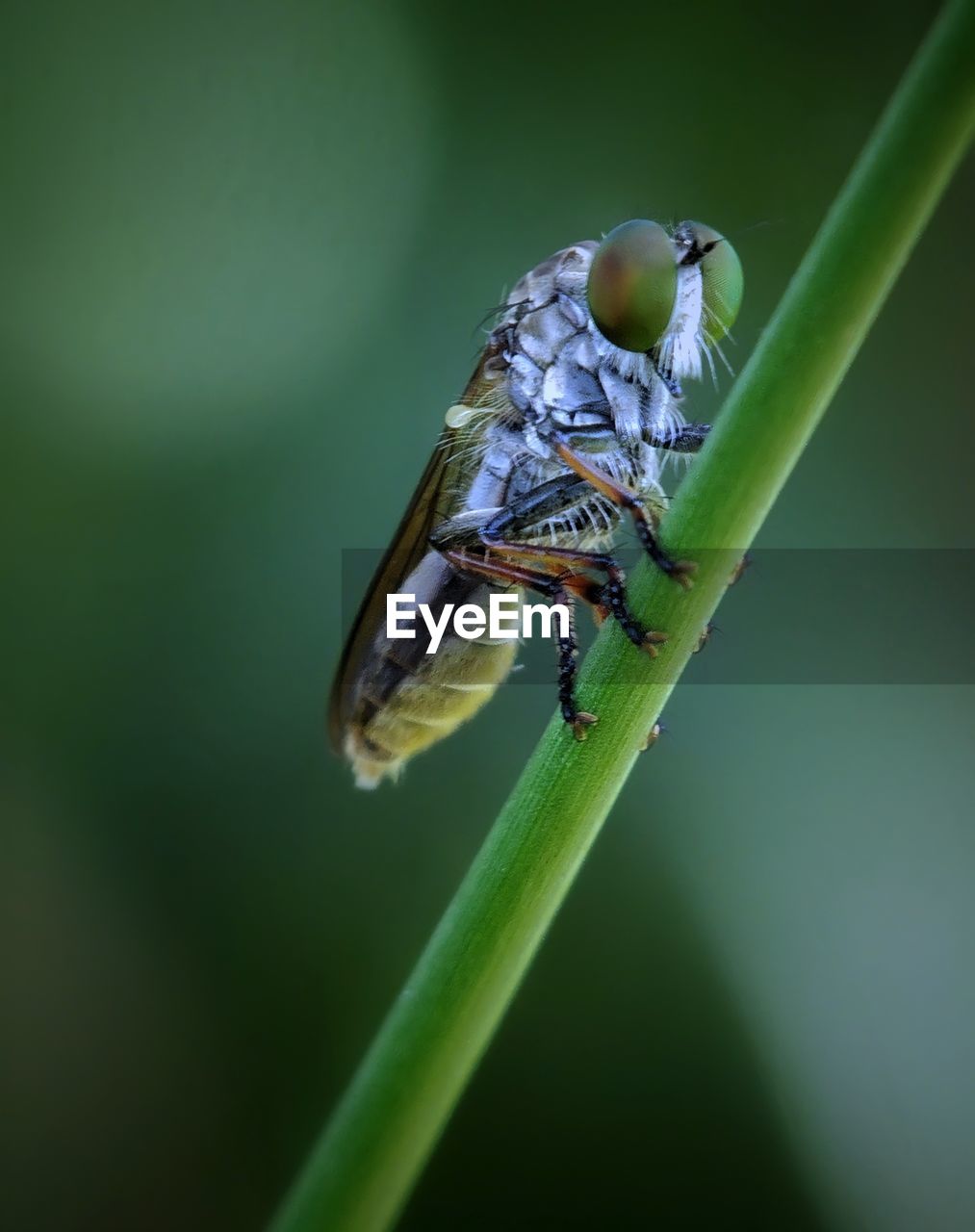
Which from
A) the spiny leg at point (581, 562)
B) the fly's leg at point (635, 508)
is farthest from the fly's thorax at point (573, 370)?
the spiny leg at point (581, 562)

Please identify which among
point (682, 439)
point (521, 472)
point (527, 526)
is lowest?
point (527, 526)

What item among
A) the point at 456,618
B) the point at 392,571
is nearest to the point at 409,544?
the point at 392,571

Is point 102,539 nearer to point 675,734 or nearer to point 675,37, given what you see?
point 675,734

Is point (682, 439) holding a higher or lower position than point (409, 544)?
higher

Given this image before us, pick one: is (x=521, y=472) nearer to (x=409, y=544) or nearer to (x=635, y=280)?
(x=409, y=544)

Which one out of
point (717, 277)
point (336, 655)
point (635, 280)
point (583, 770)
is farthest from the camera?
point (336, 655)

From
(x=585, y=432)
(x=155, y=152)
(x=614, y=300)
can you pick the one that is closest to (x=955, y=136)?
(x=614, y=300)
